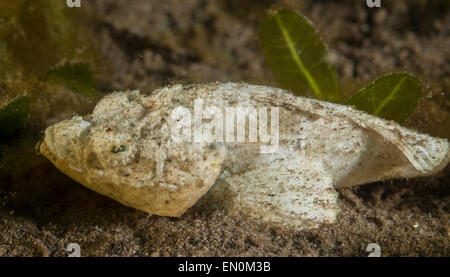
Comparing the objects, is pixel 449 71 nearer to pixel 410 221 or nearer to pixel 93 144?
pixel 410 221

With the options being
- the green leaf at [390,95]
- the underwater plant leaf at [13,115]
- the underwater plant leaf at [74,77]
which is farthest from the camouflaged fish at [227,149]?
the underwater plant leaf at [74,77]

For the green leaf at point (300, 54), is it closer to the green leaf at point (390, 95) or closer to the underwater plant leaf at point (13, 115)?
the green leaf at point (390, 95)

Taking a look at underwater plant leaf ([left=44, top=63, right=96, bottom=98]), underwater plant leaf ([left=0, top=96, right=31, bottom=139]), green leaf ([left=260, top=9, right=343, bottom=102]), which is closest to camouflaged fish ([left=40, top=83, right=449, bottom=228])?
underwater plant leaf ([left=0, top=96, right=31, bottom=139])

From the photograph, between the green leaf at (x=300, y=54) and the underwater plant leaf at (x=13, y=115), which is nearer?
the underwater plant leaf at (x=13, y=115)

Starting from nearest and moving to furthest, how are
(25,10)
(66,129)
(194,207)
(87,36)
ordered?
1. (66,129)
2. (194,207)
3. (25,10)
4. (87,36)

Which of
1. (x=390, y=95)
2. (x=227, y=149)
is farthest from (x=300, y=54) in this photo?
(x=227, y=149)
